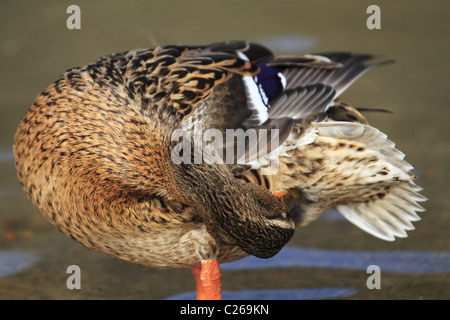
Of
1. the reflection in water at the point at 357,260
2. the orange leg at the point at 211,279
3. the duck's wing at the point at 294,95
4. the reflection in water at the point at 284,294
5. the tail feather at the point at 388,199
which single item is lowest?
the reflection in water at the point at 284,294

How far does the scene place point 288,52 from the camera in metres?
7.64

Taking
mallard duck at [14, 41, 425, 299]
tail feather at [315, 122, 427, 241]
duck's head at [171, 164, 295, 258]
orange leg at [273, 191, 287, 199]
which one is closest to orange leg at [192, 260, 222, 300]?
mallard duck at [14, 41, 425, 299]

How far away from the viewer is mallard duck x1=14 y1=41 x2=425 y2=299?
12.9 ft

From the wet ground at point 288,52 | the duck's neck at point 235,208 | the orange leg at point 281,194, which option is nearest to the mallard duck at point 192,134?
the orange leg at point 281,194

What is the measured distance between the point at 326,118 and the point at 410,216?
36.9 inches

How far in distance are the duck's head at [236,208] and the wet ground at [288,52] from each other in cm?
155

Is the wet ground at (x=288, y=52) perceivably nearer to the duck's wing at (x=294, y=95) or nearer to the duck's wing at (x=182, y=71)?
the duck's wing at (x=294, y=95)

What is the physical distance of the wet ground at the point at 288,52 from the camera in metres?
5.06

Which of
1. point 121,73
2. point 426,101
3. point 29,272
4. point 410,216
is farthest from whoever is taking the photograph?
point 426,101

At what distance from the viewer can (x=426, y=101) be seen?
7070 millimetres

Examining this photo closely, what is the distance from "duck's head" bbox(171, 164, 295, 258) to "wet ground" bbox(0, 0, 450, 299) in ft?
5.09

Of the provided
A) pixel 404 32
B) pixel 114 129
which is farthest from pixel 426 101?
pixel 114 129

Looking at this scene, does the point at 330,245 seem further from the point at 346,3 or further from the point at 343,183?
the point at 346,3

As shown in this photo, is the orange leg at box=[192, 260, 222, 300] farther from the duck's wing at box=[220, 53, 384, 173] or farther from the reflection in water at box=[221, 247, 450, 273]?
the reflection in water at box=[221, 247, 450, 273]
